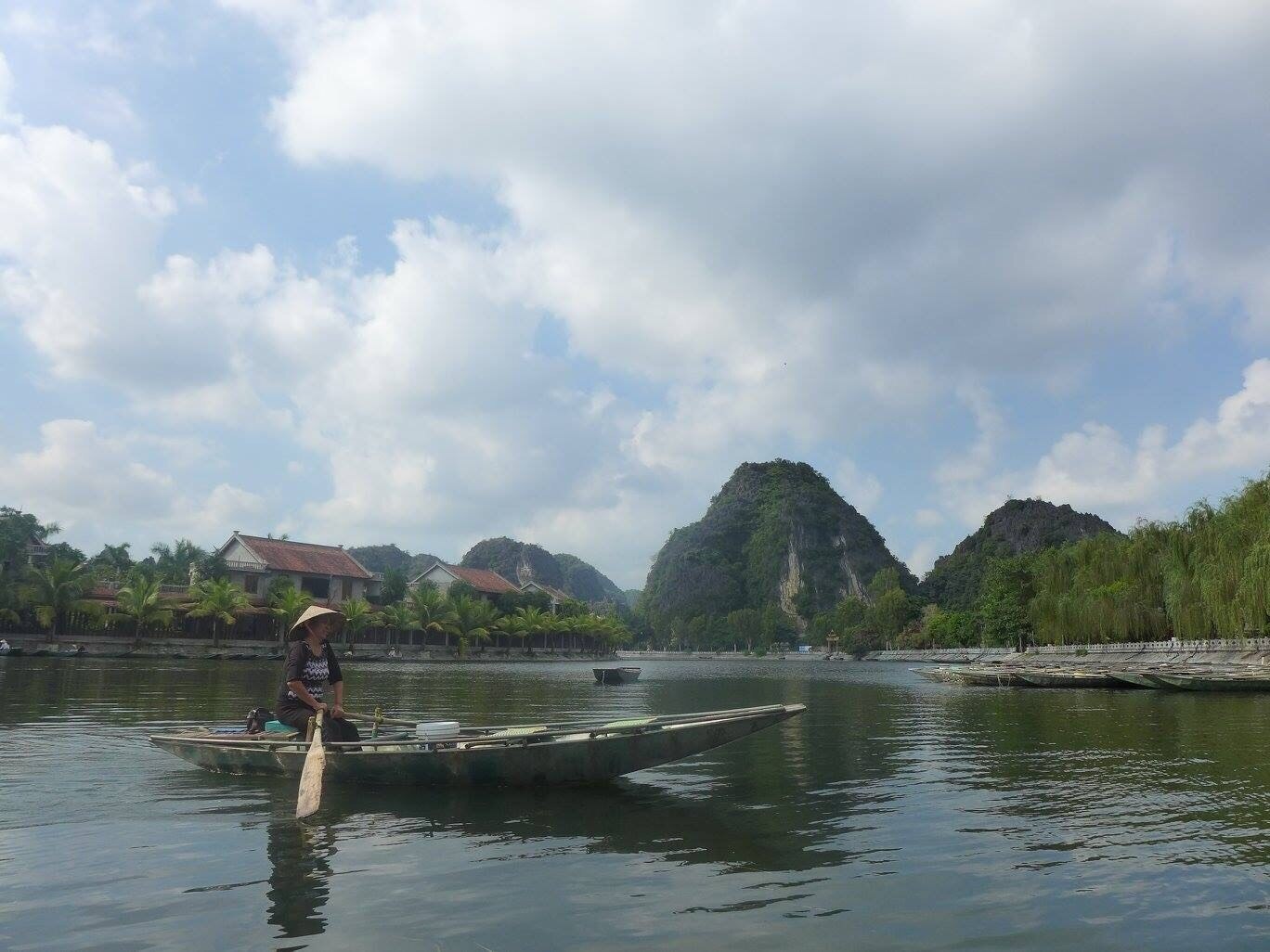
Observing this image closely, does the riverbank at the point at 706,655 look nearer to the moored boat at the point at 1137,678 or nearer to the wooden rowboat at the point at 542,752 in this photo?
the moored boat at the point at 1137,678

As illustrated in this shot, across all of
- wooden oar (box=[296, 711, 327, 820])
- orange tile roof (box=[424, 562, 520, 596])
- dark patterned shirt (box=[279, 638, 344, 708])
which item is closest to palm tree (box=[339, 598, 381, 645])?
orange tile roof (box=[424, 562, 520, 596])

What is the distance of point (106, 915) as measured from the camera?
6039 millimetres

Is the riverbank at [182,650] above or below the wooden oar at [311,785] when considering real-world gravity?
below

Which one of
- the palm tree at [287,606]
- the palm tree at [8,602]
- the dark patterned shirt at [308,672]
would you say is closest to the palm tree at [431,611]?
the palm tree at [287,606]

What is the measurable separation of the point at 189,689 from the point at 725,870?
25.2m

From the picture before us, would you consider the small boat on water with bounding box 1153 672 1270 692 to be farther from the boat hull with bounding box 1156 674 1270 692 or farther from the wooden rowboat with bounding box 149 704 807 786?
the wooden rowboat with bounding box 149 704 807 786

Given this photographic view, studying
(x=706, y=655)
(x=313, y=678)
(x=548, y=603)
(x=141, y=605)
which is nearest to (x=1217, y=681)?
(x=313, y=678)

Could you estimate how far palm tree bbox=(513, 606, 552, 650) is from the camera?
83.6 meters

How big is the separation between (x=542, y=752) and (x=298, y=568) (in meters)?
63.3

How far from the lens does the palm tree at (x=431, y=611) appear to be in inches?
2800

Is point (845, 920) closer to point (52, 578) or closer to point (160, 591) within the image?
point (52, 578)

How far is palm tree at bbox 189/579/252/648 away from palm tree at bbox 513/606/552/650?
30.2 metres

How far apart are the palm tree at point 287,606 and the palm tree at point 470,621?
51.9 ft

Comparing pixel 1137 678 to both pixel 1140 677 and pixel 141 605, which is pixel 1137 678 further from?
pixel 141 605
